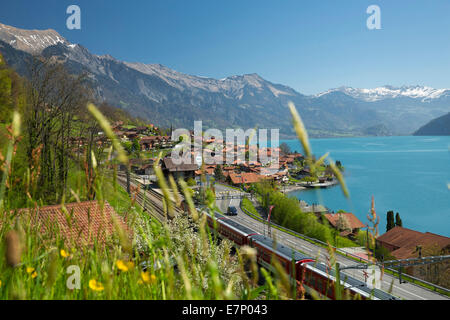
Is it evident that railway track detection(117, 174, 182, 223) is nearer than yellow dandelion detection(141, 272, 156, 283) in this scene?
No

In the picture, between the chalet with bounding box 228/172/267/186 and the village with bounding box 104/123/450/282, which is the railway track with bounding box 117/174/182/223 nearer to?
the village with bounding box 104/123/450/282

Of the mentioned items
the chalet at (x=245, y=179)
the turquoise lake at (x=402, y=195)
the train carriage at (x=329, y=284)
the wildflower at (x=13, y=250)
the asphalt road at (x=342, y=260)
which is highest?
the wildflower at (x=13, y=250)

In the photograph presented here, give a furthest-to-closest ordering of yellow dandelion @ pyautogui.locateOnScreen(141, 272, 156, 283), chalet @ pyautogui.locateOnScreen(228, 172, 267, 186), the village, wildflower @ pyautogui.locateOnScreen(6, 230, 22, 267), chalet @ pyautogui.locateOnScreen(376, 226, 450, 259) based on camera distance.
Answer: chalet @ pyautogui.locateOnScreen(228, 172, 267, 186) → chalet @ pyautogui.locateOnScreen(376, 226, 450, 259) → the village → yellow dandelion @ pyautogui.locateOnScreen(141, 272, 156, 283) → wildflower @ pyautogui.locateOnScreen(6, 230, 22, 267)

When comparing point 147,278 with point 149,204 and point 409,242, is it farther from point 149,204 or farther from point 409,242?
point 409,242

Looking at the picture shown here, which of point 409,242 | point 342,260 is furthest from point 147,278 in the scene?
point 409,242

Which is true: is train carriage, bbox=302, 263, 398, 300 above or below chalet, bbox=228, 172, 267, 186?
above

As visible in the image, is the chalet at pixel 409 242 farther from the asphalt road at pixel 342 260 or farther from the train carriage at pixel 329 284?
the train carriage at pixel 329 284

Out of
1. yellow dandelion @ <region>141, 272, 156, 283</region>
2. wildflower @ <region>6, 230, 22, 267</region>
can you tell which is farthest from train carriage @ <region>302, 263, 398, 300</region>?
wildflower @ <region>6, 230, 22, 267</region>

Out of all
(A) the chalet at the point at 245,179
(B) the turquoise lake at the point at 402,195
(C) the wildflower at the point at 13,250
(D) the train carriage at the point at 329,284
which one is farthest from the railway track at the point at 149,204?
(A) the chalet at the point at 245,179

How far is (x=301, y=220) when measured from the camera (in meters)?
29.5

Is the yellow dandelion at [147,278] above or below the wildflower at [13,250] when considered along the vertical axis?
below
